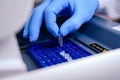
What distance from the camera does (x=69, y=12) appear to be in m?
0.58

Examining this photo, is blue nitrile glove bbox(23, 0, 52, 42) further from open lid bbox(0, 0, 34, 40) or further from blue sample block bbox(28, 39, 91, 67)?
open lid bbox(0, 0, 34, 40)

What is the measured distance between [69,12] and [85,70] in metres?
0.30

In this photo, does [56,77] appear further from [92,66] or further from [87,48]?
[87,48]

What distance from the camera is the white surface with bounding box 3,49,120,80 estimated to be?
0.28m

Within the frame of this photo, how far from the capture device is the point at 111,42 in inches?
19.5

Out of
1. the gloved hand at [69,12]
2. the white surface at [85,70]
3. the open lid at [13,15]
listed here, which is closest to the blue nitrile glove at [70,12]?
the gloved hand at [69,12]

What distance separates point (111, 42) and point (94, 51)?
0.04m

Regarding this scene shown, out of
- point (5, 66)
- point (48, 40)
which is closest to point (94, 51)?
point (48, 40)

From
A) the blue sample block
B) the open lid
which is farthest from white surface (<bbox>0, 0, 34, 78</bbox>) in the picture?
the blue sample block

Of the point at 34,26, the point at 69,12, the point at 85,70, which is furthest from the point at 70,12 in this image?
the point at 85,70

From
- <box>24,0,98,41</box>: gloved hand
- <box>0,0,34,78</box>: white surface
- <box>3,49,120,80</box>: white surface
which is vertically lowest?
<box>3,49,120,80</box>: white surface

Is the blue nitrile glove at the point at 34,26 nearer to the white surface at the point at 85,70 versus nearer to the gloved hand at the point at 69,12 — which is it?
the gloved hand at the point at 69,12

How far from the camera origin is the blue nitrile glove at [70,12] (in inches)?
20.1

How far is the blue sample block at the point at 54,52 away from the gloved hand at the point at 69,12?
3 cm
